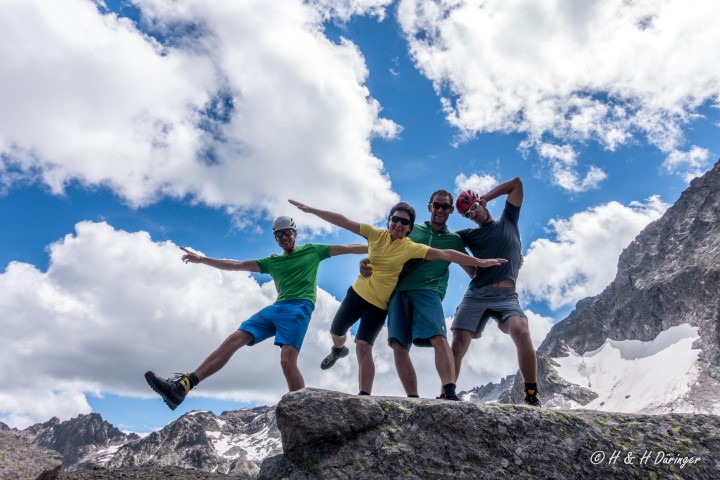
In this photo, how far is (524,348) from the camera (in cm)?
816

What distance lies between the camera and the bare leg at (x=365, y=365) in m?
8.45

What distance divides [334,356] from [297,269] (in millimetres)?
2094

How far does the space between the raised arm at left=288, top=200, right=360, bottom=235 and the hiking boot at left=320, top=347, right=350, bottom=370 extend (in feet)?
8.82

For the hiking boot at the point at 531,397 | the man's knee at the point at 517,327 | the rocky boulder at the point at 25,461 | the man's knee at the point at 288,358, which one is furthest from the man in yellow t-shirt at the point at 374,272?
the rocky boulder at the point at 25,461

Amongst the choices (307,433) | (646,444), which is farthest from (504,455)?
(307,433)

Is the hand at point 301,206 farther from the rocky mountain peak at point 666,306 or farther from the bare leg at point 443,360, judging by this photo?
the rocky mountain peak at point 666,306

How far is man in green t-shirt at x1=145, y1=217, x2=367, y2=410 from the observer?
8.30 metres

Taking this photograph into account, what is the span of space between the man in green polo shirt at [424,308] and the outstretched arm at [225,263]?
8.55 ft

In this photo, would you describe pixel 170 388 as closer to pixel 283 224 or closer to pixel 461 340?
pixel 283 224

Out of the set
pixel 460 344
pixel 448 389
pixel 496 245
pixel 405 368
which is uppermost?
pixel 496 245

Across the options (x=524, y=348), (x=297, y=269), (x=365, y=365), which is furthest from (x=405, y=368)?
(x=297, y=269)

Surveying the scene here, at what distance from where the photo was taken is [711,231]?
138 meters

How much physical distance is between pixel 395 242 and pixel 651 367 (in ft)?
495

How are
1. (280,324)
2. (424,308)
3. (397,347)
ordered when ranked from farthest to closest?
1. (280,324)
2. (397,347)
3. (424,308)
